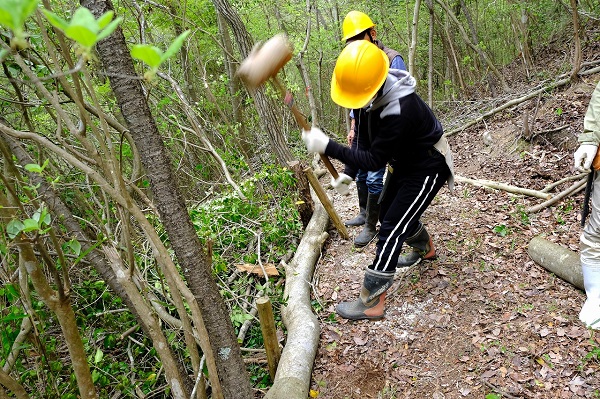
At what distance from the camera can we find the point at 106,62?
1657 mm

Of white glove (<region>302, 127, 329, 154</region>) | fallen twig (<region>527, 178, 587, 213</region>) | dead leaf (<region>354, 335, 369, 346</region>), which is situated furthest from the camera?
fallen twig (<region>527, 178, 587, 213</region>)

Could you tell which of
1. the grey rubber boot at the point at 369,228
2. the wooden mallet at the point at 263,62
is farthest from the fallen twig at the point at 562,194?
the wooden mallet at the point at 263,62

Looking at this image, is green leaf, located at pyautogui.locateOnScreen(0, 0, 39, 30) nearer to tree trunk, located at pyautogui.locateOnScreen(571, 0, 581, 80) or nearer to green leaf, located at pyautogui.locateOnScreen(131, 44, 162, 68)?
green leaf, located at pyautogui.locateOnScreen(131, 44, 162, 68)

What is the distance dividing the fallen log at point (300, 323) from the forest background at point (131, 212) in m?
0.16

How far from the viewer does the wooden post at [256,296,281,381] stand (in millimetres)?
2826

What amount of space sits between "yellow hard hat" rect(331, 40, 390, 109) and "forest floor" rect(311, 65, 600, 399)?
1935 mm

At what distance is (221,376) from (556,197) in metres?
4.06

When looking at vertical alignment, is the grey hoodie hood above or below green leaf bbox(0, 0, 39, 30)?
below

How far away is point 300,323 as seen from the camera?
130 inches

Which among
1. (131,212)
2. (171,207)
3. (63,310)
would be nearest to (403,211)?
(171,207)

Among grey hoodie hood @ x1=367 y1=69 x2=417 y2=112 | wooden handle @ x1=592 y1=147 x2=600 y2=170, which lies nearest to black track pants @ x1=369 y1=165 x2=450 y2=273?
grey hoodie hood @ x1=367 y1=69 x2=417 y2=112

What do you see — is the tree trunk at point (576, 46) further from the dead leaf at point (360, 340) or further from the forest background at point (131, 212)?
the dead leaf at point (360, 340)

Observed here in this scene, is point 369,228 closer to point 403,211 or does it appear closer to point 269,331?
point 403,211

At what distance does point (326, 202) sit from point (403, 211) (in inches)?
61.0
